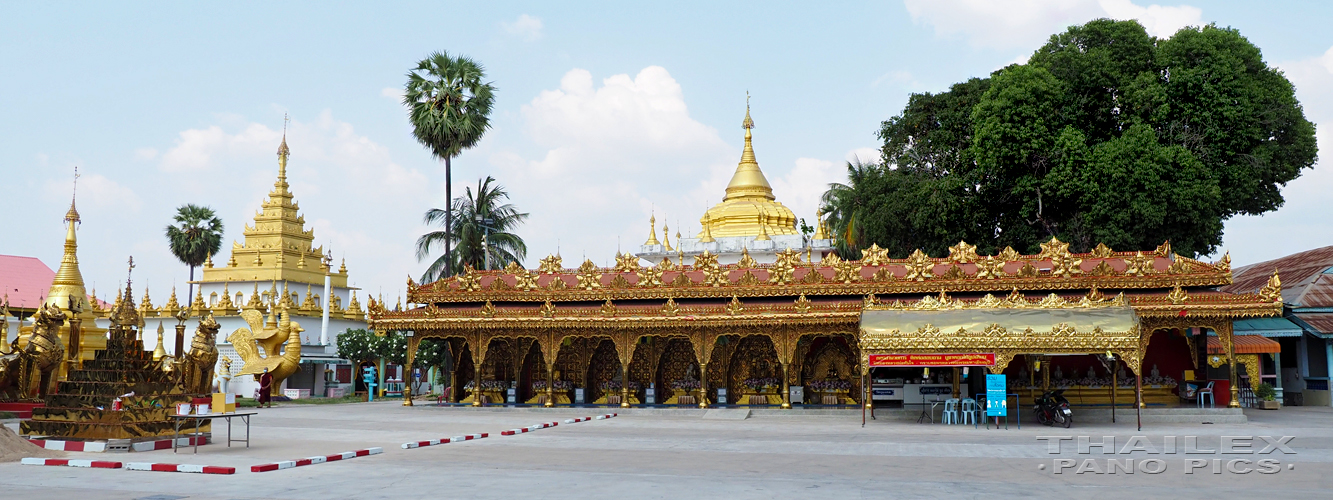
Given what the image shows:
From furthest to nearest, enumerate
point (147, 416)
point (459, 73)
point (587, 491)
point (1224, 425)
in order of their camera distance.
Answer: point (459, 73)
point (1224, 425)
point (147, 416)
point (587, 491)

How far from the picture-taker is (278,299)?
4881 cm

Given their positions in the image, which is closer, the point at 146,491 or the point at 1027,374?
the point at 146,491

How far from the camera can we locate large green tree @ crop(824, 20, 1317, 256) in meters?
32.6

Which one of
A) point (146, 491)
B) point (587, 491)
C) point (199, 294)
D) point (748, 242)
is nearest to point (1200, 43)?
point (748, 242)

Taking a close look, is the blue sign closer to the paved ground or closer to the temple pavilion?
the temple pavilion

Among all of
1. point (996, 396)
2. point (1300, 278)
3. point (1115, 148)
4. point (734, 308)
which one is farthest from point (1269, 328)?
point (734, 308)

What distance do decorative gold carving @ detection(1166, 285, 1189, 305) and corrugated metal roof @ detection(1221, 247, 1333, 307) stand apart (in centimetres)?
682

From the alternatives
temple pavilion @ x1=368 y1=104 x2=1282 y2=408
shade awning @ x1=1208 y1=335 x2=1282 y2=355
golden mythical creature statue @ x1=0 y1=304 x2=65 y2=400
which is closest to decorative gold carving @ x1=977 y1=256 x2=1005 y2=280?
temple pavilion @ x1=368 y1=104 x2=1282 y2=408

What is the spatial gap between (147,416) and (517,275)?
51.1 feet

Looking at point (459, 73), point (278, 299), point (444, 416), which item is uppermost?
point (459, 73)

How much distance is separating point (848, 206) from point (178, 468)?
3612cm

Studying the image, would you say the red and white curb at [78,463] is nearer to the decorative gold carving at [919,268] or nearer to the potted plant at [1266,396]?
the decorative gold carving at [919,268]

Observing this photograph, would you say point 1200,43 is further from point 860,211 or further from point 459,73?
point 459,73

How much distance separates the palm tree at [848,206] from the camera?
138 ft
